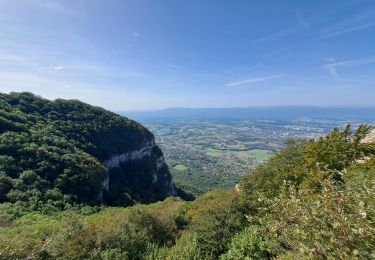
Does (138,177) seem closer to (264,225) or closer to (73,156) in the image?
(73,156)

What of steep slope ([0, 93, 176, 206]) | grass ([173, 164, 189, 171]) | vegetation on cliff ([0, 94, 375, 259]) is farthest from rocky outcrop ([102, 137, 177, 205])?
grass ([173, 164, 189, 171])

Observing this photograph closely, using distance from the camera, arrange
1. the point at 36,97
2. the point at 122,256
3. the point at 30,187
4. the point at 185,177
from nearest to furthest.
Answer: the point at 122,256, the point at 30,187, the point at 36,97, the point at 185,177

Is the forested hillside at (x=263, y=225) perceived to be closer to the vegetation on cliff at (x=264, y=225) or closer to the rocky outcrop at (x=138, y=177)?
the vegetation on cliff at (x=264, y=225)

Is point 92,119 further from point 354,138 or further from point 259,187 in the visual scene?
point 354,138

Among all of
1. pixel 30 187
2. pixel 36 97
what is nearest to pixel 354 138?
pixel 30 187

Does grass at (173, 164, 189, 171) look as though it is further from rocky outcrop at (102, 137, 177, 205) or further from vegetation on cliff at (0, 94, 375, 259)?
vegetation on cliff at (0, 94, 375, 259)

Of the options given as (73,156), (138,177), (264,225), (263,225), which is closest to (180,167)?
(138,177)

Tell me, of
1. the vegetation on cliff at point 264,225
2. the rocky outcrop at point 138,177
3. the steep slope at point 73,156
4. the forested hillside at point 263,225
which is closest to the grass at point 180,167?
the rocky outcrop at point 138,177
